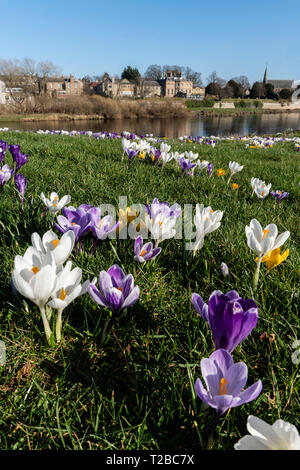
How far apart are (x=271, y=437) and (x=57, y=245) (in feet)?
2.90

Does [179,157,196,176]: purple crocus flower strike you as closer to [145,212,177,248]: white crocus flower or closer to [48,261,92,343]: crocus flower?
[145,212,177,248]: white crocus flower

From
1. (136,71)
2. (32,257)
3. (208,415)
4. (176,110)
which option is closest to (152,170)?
(32,257)

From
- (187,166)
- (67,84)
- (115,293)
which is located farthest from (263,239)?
(67,84)

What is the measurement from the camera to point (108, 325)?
43.3 inches

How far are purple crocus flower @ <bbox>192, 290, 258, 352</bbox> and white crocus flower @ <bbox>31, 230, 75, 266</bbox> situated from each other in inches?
22.8

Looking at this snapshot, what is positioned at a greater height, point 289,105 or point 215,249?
point 289,105

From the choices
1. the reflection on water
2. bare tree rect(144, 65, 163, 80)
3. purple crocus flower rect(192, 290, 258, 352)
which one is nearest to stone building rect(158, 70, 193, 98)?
bare tree rect(144, 65, 163, 80)

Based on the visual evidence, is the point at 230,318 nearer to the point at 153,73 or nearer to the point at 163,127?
the point at 163,127

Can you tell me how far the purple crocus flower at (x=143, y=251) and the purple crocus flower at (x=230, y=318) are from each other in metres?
0.53

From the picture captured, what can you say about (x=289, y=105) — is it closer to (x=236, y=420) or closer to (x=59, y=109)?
(x=59, y=109)

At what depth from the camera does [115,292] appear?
3.24ft

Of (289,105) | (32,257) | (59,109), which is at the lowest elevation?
(32,257)

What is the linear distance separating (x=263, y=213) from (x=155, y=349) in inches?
77.8

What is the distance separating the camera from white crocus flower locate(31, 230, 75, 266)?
1.10m
